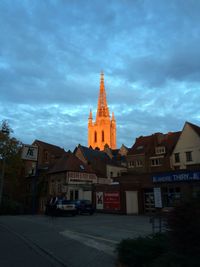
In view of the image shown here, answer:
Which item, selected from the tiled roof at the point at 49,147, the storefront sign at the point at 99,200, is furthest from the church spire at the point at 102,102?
the storefront sign at the point at 99,200

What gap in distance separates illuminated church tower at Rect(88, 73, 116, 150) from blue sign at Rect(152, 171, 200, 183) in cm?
9655

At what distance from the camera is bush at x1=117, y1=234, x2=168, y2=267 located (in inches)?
308

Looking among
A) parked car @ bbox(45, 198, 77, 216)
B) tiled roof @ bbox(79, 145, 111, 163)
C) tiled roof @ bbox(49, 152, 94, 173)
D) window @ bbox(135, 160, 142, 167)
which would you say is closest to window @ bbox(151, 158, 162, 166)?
window @ bbox(135, 160, 142, 167)

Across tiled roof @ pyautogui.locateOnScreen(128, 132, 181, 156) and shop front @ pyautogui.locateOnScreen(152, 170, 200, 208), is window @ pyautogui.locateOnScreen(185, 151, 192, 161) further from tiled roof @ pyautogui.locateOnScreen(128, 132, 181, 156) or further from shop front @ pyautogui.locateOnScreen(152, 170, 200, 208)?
shop front @ pyautogui.locateOnScreen(152, 170, 200, 208)

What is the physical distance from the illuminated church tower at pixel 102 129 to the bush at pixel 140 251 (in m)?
125

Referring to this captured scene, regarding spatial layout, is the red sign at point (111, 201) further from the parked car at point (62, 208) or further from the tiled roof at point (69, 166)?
the tiled roof at point (69, 166)

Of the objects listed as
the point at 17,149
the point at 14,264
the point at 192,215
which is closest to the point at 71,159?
the point at 17,149

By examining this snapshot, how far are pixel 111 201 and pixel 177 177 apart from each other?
32.9 ft

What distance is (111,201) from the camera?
41125mm

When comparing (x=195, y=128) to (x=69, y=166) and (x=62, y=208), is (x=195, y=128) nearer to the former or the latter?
(x=69, y=166)

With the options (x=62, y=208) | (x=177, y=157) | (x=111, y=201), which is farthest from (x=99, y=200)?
(x=177, y=157)

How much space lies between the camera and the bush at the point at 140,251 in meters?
7.81

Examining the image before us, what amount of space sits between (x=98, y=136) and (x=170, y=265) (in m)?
132

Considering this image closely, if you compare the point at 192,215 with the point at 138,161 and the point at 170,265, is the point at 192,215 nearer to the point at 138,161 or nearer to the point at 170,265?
the point at 170,265
